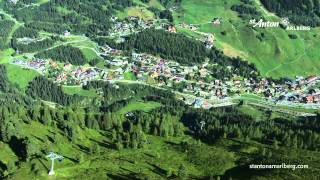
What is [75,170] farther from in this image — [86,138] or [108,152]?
[86,138]

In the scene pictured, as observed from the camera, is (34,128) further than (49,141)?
Yes

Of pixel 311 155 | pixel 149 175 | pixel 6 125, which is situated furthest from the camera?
pixel 311 155

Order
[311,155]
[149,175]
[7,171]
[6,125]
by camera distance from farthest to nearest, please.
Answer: [311,155]
[6,125]
[149,175]
[7,171]

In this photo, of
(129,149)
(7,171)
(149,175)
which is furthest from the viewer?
(129,149)

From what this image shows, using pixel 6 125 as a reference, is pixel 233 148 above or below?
below

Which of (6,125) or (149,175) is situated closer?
(149,175)

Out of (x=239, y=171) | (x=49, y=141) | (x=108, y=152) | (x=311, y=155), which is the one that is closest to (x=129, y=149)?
(x=108, y=152)

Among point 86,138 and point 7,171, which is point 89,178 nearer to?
point 7,171

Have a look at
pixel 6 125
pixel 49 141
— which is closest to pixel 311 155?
pixel 49 141

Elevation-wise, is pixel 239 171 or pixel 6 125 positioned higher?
pixel 6 125
